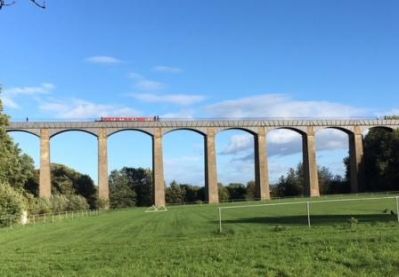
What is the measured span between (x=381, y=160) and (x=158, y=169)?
3935 cm

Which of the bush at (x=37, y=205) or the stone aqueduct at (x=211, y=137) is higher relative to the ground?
the stone aqueduct at (x=211, y=137)

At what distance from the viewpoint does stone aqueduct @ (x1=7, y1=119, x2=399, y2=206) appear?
312 ft

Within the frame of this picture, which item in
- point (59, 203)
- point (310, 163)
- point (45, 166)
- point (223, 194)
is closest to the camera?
point (59, 203)

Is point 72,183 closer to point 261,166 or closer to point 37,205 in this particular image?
point 261,166

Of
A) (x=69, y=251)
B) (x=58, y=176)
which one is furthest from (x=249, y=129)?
(x=69, y=251)

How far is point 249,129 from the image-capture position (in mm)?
104500

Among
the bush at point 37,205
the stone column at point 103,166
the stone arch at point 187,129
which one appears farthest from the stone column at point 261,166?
the bush at point 37,205

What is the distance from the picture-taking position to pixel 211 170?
98.3 m

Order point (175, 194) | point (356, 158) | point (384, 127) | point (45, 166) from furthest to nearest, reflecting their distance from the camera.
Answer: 1. point (175, 194)
2. point (384, 127)
3. point (356, 158)
4. point (45, 166)

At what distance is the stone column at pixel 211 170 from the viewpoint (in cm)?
9775

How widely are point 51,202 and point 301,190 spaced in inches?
2227

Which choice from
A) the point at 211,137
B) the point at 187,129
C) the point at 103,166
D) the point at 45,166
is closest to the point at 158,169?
the point at 103,166

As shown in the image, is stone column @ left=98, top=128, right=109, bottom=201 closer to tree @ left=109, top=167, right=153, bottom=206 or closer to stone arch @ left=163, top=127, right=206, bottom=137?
stone arch @ left=163, top=127, right=206, bottom=137

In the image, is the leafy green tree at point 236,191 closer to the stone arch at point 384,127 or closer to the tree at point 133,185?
the tree at point 133,185
